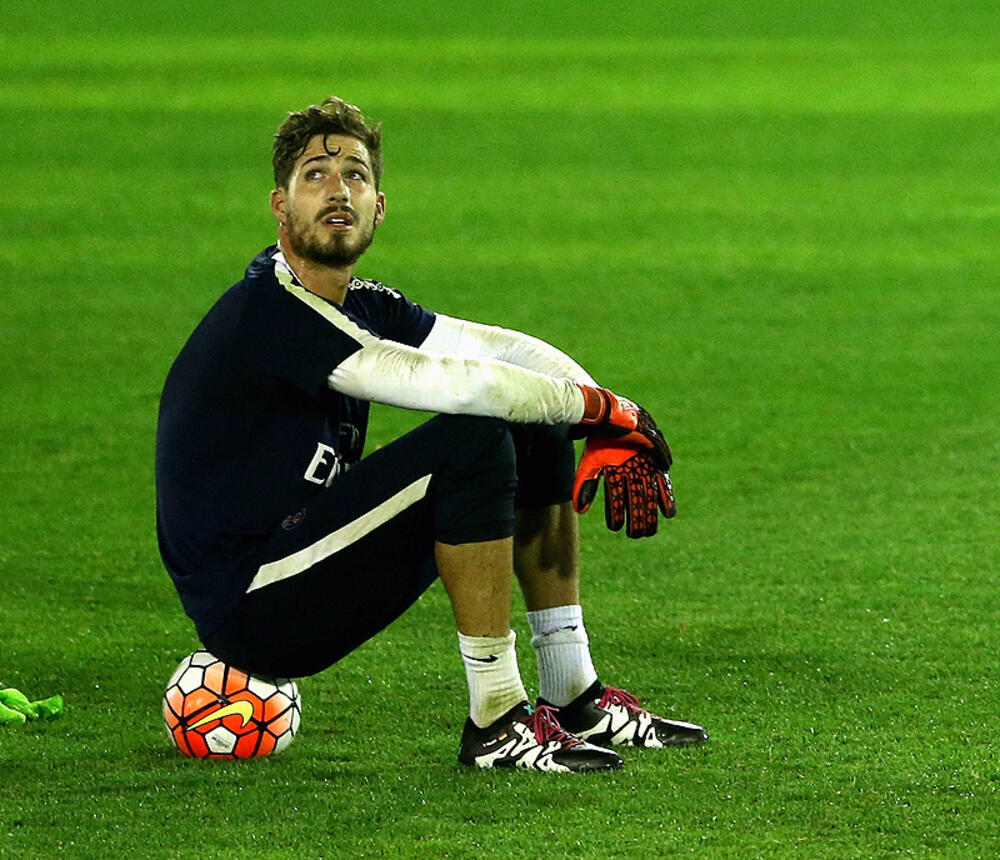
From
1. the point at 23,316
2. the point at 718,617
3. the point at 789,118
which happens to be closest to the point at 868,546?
the point at 718,617

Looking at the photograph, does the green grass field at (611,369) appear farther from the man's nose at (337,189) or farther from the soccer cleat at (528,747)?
the man's nose at (337,189)

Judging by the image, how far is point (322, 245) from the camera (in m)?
4.22

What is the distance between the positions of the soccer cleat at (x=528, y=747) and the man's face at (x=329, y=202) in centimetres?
102

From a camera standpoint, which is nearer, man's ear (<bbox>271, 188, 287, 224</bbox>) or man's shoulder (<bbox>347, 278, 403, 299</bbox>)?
man's ear (<bbox>271, 188, 287, 224</bbox>)

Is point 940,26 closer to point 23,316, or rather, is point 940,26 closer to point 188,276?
point 188,276

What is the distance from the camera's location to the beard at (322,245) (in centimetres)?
422

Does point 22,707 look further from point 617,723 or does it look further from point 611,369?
point 611,369

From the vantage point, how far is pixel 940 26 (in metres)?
18.8

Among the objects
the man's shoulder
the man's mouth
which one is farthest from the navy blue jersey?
the man's shoulder

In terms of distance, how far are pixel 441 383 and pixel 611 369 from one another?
563 cm

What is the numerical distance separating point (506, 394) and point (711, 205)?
9.52 metres

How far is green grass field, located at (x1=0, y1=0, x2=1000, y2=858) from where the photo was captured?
396 cm

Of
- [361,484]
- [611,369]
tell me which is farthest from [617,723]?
[611,369]

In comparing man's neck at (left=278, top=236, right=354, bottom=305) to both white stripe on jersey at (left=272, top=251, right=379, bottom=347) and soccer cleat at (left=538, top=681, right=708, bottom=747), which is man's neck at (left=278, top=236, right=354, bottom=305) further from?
soccer cleat at (left=538, top=681, right=708, bottom=747)
